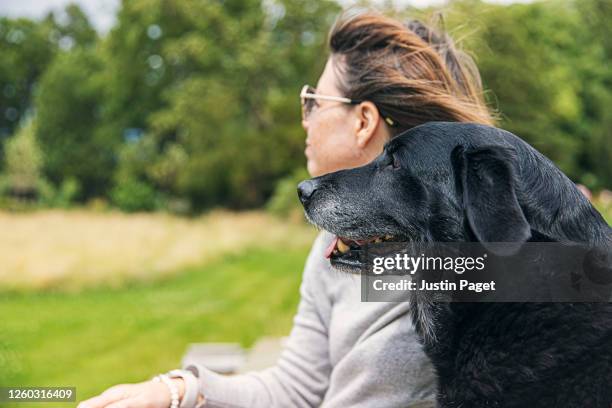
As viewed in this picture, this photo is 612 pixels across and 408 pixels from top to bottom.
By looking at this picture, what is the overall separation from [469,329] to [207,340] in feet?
20.1

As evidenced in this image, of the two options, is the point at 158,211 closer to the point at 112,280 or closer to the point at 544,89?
the point at 112,280

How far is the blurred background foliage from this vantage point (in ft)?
71.1

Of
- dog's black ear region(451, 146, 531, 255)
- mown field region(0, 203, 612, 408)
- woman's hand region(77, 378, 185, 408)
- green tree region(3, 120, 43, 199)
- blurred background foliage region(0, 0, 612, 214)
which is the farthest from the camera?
blurred background foliage region(0, 0, 612, 214)

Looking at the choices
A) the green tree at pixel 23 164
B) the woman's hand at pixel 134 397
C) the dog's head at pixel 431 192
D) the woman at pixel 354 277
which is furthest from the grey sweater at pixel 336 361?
the green tree at pixel 23 164

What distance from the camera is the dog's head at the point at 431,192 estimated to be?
5.27 ft

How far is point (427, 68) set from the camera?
2.22 metres

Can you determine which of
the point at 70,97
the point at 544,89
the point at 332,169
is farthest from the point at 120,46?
the point at 332,169

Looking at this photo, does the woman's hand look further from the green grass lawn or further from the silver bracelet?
the green grass lawn

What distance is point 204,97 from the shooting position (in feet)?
80.3

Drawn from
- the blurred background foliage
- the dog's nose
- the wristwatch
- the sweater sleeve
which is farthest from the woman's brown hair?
the blurred background foliage

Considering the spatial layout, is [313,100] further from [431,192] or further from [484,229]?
[484,229]

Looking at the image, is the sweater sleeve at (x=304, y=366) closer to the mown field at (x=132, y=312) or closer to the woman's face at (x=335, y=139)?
the woman's face at (x=335, y=139)

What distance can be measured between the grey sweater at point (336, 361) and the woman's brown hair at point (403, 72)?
1.71 ft

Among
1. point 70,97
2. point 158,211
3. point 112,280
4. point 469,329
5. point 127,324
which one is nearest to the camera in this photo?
point 469,329
